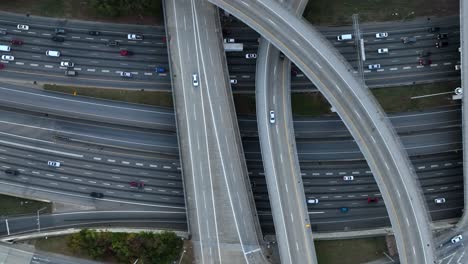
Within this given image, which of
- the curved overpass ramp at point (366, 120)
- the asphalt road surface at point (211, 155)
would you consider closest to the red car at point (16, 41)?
the asphalt road surface at point (211, 155)

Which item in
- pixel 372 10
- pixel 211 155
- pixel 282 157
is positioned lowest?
pixel 282 157

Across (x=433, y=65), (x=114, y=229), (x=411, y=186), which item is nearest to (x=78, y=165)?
(x=114, y=229)

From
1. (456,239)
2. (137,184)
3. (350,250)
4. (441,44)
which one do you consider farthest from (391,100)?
(137,184)

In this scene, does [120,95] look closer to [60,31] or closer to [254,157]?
[60,31]

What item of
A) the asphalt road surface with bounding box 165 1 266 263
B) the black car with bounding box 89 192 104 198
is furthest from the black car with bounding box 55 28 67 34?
the black car with bounding box 89 192 104 198

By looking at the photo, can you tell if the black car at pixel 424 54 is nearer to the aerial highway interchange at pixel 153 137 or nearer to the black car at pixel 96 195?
the aerial highway interchange at pixel 153 137

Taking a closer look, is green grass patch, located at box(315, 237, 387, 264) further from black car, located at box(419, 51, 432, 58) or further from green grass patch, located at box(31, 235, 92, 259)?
green grass patch, located at box(31, 235, 92, 259)
